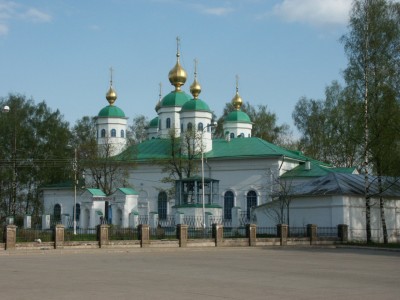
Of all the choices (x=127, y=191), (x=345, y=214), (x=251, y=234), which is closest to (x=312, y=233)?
(x=345, y=214)

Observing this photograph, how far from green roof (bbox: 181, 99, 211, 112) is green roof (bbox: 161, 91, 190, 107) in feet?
11.9

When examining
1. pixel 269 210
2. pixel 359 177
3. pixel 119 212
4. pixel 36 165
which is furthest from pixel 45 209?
pixel 359 177

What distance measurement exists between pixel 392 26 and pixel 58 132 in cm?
3697

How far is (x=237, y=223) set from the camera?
48875 mm

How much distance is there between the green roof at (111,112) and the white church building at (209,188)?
11 cm

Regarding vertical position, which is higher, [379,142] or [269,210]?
[379,142]

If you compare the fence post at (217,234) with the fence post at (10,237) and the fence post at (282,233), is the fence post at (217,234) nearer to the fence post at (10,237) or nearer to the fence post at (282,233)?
the fence post at (282,233)

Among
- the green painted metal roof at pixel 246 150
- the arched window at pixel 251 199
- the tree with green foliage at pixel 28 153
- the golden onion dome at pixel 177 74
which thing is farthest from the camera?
the golden onion dome at pixel 177 74

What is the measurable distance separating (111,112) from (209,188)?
66.9 ft

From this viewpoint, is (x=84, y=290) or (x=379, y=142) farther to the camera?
(x=379, y=142)

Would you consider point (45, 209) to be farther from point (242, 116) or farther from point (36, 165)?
point (242, 116)

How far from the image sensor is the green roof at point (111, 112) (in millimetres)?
65812

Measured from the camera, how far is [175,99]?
211 feet

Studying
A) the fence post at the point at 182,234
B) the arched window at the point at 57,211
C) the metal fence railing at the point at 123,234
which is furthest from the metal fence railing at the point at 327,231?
the arched window at the point at 57,211
